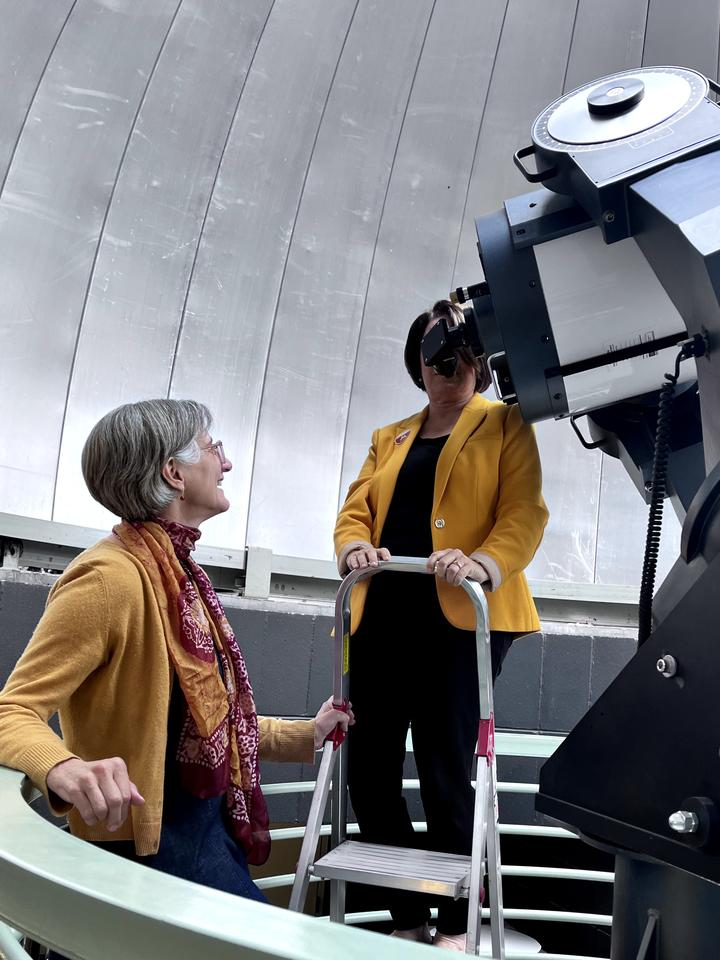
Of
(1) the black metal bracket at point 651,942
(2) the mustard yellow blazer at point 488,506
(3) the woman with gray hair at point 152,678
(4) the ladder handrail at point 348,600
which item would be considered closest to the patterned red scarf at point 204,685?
(3) the woman with gray hair at point 152,678

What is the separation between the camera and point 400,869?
199 cm

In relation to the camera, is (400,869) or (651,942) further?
(400,869)

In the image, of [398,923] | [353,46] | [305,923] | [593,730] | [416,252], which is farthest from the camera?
[416,252]

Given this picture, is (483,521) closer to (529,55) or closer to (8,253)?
(8,253)

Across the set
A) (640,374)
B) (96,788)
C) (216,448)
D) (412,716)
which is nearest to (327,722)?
(412,716)

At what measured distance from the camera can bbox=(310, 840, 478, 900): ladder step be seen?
Answer: 1.87 meters

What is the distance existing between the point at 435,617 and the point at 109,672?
102cm

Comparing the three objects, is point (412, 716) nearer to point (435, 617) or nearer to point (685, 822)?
point (435, 617)

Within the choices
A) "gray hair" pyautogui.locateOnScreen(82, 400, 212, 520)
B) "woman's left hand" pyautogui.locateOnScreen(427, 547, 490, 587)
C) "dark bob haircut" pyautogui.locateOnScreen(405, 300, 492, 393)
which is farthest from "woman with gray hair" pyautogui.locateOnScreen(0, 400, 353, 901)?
"dark bob haircut" pyautogui.locateOnScreen(405, 300, 492, 393)

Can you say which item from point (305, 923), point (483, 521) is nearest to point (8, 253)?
point (483, 521)

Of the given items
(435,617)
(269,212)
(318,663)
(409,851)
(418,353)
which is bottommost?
(409,851)

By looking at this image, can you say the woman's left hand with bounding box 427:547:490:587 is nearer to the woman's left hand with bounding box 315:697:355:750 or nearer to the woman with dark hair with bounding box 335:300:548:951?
the woman with dark hair with bounding box 335:300:548:951

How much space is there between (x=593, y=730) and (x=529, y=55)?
15.5 feet

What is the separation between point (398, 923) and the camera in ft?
8.09
